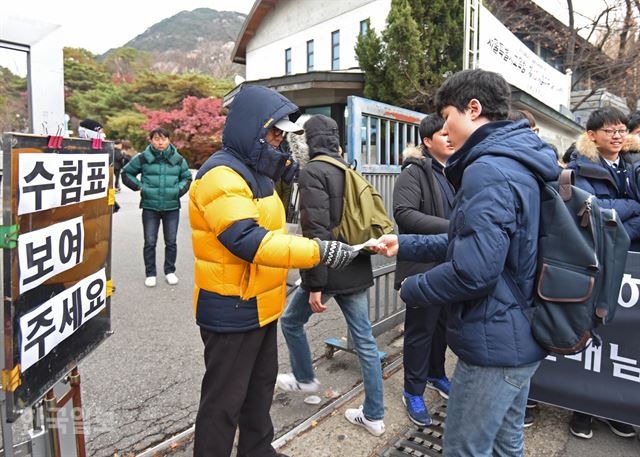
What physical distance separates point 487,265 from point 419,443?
1.74 meters

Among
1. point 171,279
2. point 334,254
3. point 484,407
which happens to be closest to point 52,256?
point 334,254

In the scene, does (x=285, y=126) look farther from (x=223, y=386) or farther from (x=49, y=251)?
(x=223, y=386)

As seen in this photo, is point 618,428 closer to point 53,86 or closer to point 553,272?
point 553,272

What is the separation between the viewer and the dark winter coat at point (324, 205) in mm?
2752

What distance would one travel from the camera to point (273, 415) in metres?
3.14

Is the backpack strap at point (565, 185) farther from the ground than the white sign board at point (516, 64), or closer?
closer

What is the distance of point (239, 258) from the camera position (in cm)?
209

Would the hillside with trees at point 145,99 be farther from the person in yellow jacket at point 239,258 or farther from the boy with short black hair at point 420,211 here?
the person in yellow jacket at point 239,258

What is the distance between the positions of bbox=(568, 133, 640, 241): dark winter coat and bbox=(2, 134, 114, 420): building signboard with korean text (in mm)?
3227

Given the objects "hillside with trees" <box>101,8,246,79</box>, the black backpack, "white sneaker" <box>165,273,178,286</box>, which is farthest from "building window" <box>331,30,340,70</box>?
"hillside with trees" <box>101,8,246,79</box>

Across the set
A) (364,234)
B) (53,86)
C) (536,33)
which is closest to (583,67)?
(536,33)

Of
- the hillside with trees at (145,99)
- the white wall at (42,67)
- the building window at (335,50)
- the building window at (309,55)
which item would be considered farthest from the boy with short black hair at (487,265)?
the building window at (309,55)

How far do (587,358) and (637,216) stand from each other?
1148 millimetres

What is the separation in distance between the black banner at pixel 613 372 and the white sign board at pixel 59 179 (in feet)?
10.2
